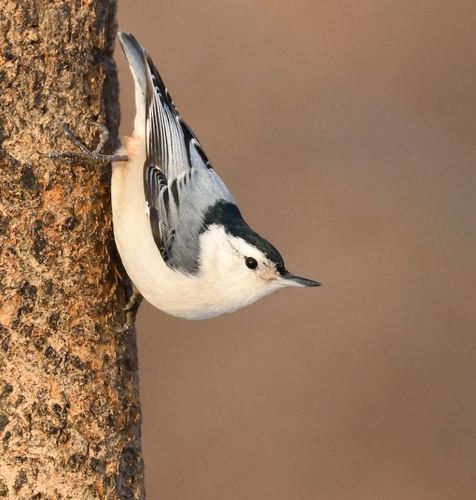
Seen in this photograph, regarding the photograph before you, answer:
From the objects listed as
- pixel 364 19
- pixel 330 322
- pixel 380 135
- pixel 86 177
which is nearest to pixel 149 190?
pixel 86 177

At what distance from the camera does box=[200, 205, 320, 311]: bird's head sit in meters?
3.00

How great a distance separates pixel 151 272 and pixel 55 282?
0.92 feet

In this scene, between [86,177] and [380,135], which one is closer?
[86,177]

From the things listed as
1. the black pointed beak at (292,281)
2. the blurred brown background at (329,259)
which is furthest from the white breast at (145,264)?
the blurred brown background at (329,259)

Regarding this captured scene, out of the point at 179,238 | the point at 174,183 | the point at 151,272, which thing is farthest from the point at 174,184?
the point at 151,272

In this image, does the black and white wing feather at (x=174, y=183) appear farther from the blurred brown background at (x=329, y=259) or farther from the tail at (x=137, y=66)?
the blurred brown background at (x=329, y=259)

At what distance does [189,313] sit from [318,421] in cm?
293

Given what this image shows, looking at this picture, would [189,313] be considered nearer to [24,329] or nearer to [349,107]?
[24,329]

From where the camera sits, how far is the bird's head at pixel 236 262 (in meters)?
3.00

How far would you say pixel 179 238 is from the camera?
301cm

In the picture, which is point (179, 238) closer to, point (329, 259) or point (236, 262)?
point (236, 262)

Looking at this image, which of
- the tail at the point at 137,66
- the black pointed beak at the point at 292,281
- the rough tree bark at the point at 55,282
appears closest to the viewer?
the rough tree bark at the point at 55,282

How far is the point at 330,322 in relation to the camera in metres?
6.27

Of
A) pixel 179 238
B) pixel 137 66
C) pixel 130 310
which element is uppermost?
pixel 137 66
